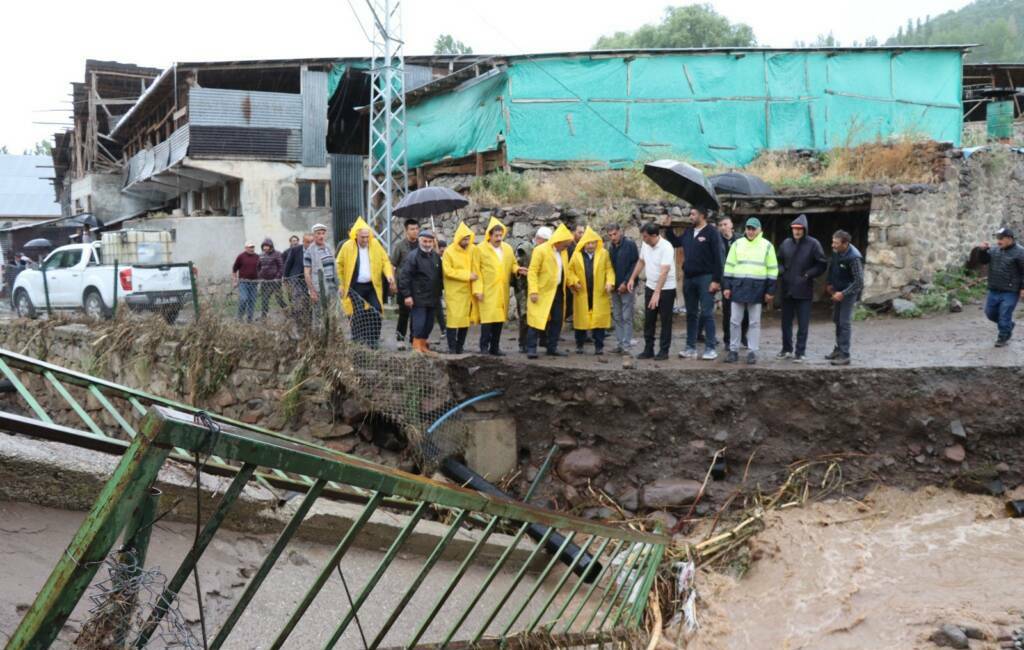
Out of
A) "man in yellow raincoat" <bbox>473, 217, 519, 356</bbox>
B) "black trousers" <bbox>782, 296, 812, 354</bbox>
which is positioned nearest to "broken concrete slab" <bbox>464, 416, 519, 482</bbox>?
"man in yellow raincoat" <bbox>473, 217, 519, 356</bbox>

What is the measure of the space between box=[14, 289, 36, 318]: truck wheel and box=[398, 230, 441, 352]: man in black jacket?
24.4ft

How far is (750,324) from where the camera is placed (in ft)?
30.2

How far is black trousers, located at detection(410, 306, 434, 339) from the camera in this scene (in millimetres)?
9188

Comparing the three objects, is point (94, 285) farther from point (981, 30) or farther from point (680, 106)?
point (981, 30)

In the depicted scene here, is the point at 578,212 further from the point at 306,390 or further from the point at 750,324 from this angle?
the point at 306,390

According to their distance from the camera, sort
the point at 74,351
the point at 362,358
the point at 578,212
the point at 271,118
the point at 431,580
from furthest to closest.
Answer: the point at 271,118 < the point at 578,212 < the point at 74,351 < the point at 362,358 < the point at 431,580

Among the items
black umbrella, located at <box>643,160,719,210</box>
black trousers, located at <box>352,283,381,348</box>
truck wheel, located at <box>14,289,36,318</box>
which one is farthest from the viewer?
truck wheel, located at <box>14,289,36,318</box>

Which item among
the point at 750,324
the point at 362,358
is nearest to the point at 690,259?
the point at 750,324

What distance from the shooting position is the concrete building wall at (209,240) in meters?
21.0

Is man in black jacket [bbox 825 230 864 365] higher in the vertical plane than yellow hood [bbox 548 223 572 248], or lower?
lower

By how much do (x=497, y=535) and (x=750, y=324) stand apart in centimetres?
441

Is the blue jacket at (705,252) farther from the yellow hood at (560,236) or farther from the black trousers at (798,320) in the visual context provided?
the yellow hood at (560,236)

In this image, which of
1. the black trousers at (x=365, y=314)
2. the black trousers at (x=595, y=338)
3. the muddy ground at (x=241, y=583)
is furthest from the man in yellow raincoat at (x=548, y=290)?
the muddy ground at (x=241, y=583)

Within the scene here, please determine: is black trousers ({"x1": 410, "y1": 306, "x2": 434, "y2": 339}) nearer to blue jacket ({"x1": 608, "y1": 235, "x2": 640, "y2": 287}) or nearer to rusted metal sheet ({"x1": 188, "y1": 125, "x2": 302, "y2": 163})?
blue jacket ({"x1": 608, "y1": 235, "x2": 640, "y2": 287})
